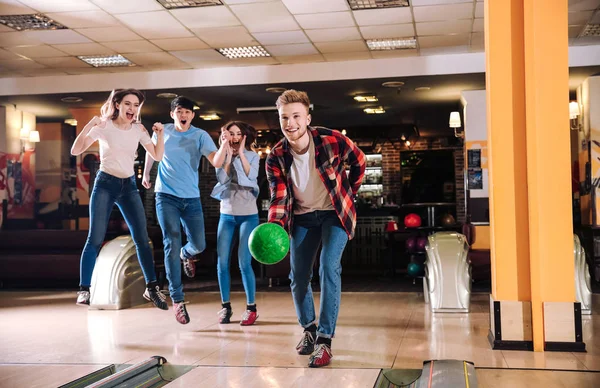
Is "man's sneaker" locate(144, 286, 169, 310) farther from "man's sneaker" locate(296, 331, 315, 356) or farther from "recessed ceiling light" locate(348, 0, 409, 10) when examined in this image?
"recessed ceiling light" locate(348, 0, 409, 10)

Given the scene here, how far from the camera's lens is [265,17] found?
8.30 m

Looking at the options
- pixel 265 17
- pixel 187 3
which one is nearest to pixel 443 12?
pixel 265 17

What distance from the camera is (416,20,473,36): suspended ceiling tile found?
848 cm

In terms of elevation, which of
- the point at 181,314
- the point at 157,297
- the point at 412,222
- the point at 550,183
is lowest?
the point at 181,314

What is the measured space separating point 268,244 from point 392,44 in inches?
266

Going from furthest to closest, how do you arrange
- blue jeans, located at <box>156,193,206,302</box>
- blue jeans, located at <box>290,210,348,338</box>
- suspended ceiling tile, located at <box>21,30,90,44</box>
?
suspended ceiling tile, located at <box>21,30,90,44</box>, blue jeans, located at <box>156,193,206,302</box>, blue jeans, located at <box>290,210,348,338</box>

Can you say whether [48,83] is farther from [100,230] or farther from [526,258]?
[526,258]

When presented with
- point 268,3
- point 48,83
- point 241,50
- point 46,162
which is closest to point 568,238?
point 268,3

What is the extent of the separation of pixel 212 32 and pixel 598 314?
592 cm

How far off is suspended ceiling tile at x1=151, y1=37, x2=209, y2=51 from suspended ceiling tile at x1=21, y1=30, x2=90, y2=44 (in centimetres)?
103

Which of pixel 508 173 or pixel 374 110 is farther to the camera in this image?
pixel 374 110

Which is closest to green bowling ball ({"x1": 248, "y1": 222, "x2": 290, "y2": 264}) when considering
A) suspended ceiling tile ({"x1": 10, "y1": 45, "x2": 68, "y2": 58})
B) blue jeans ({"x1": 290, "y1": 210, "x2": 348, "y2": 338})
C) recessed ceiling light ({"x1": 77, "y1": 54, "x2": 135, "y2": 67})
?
blue jeans ({"x1": 290, "y1": 210, "x2": 348, "y2": 338})

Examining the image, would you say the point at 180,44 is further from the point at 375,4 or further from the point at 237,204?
the point at 237,204

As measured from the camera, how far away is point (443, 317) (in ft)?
19.6
